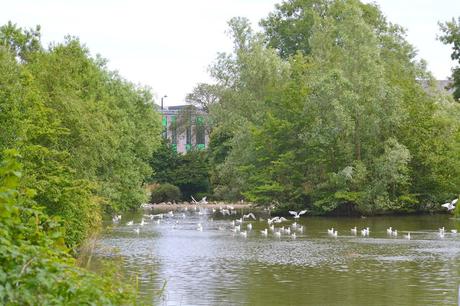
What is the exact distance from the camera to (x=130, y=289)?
6.19 m

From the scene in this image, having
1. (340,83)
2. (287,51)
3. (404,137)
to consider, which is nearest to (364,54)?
(340,83)

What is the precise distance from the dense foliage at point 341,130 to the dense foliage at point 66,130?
905cm

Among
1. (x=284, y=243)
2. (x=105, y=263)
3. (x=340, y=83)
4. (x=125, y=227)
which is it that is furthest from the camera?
(x=340, y=83)

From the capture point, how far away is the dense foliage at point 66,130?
20641 mm

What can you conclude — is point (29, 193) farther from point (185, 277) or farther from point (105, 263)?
point (185, 277)

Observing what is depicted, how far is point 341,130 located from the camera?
45.8 meters

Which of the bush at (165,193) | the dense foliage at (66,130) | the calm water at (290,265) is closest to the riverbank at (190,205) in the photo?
the bush at (165,193)

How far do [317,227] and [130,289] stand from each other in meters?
33.0

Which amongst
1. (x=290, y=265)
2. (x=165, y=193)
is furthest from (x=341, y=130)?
(x=165, y=193)

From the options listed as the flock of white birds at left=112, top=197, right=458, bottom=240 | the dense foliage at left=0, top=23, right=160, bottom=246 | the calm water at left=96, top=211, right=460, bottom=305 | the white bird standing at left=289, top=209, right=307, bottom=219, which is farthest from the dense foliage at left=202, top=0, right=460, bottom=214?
the dense foliage at left=0, top=23, right=160, bottom=246

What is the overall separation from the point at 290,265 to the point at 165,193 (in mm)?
42847

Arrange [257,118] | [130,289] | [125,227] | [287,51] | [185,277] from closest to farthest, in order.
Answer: [130,289] → [185,277] → [125,227] → [257,118] → [287,51]

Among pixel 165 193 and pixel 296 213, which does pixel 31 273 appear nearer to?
pixel 296 213

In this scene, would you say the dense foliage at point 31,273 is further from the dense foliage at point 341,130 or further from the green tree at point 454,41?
the dense foliage at point 341,130
